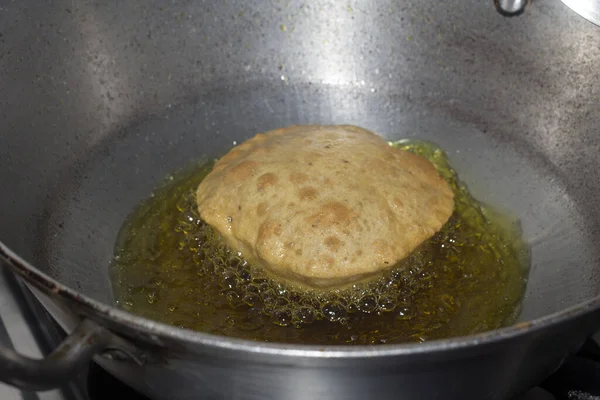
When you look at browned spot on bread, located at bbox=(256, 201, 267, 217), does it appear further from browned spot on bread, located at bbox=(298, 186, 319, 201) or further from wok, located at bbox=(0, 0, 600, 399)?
wok, located at bbox=(0, 0, 600, 399)

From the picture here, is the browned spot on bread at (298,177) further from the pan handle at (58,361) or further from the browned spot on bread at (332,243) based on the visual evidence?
the pan handle at (58,361)

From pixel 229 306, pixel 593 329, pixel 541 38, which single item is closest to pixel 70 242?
pixel 229 306

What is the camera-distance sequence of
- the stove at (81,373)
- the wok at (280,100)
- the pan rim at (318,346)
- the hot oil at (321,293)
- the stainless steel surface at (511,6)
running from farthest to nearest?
the stainless steel surface at (511,6), the wok at (280,100), the hot oil at (321,293), the stove at (81,373), the pan rim at (318,346)

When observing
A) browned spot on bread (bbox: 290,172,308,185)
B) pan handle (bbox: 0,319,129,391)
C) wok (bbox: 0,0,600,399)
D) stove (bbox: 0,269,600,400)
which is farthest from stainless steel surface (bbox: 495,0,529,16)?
pan handle (bbox: 0,319,129,391)

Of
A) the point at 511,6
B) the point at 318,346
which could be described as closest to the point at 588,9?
the point at 511,6

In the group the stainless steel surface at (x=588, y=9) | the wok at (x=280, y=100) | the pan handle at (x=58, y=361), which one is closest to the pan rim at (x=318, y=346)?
the pan handle at (x=58, y=361)
